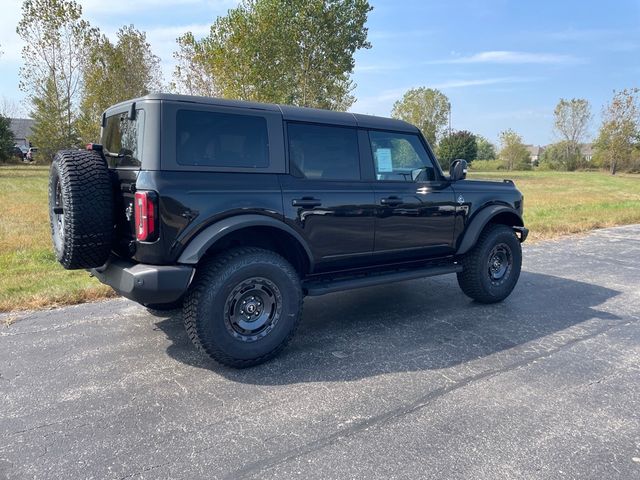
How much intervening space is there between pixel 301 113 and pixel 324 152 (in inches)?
15.2

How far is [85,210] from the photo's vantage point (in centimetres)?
336

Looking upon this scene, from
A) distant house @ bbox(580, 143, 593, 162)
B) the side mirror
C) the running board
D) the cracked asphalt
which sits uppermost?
distant house @ bbox(580, 143, 593, 162)

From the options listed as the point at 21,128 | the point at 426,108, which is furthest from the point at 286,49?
the point at 21,128

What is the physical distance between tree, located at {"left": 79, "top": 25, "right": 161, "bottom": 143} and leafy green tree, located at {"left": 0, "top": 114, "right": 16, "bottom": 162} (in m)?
9.68

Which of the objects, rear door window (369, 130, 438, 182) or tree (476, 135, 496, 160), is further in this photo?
tree (476, 135, 496, 160)

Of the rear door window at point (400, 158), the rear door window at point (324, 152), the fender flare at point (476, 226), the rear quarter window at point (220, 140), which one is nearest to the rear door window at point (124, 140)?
the rear quarter window at point (220, 140)

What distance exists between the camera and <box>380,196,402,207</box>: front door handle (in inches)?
171

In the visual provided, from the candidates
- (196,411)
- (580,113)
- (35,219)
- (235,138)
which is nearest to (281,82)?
(35,219)

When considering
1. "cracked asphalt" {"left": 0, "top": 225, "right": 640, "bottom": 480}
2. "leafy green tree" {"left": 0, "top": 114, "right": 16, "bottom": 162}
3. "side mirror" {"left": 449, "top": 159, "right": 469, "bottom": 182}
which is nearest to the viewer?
"cracked asphalt" {"left": 0, "top": 225, "right": 640, "bottom": 480}

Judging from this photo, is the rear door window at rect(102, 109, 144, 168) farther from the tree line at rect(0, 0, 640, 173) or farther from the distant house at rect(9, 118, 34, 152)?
the distant house at rect(9, 118, 34, 152)

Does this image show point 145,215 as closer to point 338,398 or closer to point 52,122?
point 338,398

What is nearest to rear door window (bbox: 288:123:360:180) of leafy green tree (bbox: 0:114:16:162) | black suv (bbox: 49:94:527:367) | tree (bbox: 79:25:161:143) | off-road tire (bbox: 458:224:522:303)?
black suv (bbox: 49:94:527:367)

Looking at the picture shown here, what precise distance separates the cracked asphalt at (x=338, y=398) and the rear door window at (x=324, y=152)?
1.44 m

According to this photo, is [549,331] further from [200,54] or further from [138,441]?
[200,54]
